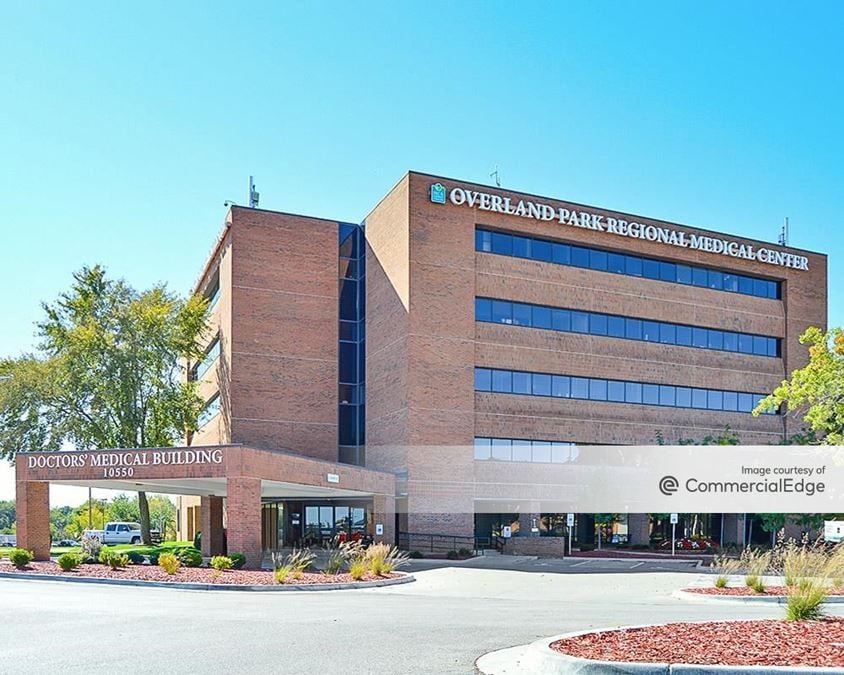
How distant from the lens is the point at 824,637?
10922 millimetres

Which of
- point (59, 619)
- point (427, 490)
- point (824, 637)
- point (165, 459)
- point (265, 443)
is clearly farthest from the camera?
point (265, 443)

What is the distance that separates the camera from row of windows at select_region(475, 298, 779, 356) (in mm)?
45281

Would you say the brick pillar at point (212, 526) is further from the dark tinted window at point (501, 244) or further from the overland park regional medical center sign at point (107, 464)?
the dark tinted window at point (501, 244)

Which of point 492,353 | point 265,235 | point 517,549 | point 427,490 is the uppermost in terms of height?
point 265,235

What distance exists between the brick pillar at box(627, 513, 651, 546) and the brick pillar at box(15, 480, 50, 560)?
92.1 feet

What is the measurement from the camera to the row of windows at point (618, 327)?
149 feet

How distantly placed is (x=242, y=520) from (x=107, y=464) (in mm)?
5231

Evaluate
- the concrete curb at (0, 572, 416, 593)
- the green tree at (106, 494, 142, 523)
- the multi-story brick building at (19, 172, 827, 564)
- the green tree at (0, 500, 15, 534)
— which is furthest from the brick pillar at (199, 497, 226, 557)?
the green tree at (0, 500, 15, 534)

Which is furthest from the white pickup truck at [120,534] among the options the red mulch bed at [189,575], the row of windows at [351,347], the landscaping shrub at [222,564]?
the landscaping shrub at [222,564]

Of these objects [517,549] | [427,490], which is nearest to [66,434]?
[427,490]

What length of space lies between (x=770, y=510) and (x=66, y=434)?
3444cm

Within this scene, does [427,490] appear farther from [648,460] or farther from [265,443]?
[648,460]

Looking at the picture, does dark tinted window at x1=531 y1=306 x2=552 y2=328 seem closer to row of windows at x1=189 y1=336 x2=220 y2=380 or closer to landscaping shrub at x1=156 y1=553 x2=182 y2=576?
row of windows at x1=189 y1=336 x2=220 y2=380

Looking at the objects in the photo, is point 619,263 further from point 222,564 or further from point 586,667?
point 586,667
